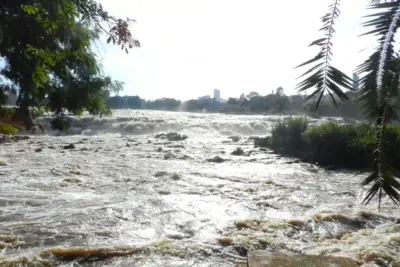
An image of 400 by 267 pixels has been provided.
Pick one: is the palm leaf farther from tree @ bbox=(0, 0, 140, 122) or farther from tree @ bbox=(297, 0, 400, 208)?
tree @ bbox=(0, 0, 140, 122)

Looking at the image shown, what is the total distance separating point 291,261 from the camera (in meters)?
2.63

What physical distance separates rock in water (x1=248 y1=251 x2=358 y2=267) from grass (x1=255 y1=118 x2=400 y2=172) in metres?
7.39

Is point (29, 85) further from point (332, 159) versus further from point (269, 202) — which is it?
point (332, 159)

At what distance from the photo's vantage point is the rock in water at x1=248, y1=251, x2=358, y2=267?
2.55 m

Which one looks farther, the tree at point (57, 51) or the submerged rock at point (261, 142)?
the submerged rock at point (261, 142)

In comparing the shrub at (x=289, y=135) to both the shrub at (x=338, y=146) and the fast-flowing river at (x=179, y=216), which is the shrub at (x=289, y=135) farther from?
the fast-flowing river at (x=179, y=216)

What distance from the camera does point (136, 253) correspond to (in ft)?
10.9

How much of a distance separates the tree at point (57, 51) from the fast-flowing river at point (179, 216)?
5.71 ft

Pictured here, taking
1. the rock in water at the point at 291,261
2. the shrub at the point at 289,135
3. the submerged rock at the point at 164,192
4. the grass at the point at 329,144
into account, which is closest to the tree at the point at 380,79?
the rock in water at the point at 291,261


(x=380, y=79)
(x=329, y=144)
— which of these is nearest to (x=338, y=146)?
(x=329, y=144)

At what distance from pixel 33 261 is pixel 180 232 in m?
1.77

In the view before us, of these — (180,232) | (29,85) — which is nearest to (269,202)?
(180,232)

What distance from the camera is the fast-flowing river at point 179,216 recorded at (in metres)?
3.37

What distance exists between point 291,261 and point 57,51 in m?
3.13
